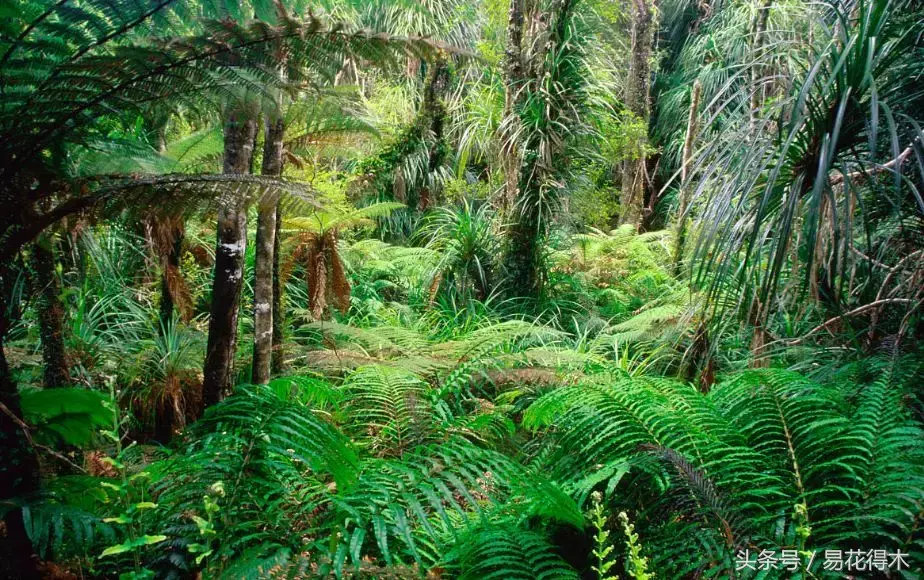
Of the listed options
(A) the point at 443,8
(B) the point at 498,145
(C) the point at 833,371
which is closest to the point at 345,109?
(C) the point at 833,371

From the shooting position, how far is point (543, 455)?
2.42 meters

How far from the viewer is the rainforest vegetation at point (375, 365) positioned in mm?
1495

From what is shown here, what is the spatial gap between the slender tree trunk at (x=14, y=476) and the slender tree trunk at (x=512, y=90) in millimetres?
4495

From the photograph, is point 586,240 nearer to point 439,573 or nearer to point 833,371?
point 833,371

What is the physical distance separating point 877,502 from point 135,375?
320 cm

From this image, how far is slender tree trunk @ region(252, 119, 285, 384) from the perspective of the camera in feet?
9.22

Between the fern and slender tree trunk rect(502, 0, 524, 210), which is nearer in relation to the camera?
the fern

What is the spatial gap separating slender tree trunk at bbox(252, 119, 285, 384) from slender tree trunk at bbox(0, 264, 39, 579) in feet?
4.65

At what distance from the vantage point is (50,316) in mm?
2053

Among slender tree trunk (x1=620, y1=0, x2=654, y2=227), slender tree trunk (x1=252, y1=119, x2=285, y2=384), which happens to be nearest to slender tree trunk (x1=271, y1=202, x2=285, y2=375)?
slender tree trunk (x1=252, y1=119, x2=285, y2=384)

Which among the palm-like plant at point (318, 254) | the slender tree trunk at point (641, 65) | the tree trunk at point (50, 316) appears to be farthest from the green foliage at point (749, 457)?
the slender tree trunk at point (641, 65)

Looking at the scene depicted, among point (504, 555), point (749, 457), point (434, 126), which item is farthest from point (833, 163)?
point (434, 126)

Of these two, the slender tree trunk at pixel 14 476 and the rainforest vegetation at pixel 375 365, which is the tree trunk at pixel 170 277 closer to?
the rainforest vegetation at pixel 375 365

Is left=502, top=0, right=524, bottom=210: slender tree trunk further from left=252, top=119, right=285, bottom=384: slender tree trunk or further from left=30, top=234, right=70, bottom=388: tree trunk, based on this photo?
left=30, top=234, right=70, bottom=388: tree trunk
